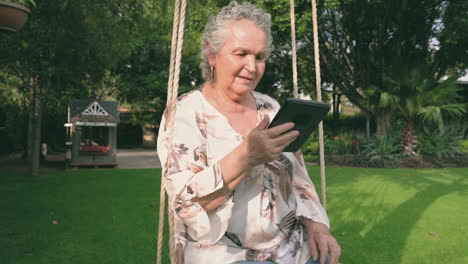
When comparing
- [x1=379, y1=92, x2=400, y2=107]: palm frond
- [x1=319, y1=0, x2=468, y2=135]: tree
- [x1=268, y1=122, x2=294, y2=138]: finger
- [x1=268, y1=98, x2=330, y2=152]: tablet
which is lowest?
[x1=268, y1=122, x2=294, y2=138]: finger

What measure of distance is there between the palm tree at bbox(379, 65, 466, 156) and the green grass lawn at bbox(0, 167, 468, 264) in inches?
145

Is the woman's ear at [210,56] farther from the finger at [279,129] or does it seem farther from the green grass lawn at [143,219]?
the green grass lawn at [143,219]

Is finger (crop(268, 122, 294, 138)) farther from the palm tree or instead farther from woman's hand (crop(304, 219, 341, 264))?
the palm tree

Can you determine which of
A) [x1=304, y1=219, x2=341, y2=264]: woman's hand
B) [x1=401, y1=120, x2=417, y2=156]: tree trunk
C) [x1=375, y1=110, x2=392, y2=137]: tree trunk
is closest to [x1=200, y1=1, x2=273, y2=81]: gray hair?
[x1=304, y1=219, x2=341, y2=264]: woman's hand

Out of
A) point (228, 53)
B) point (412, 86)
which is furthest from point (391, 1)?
point (228, 53)

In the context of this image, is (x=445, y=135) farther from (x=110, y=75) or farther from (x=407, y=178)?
→ (x=110, y=75)

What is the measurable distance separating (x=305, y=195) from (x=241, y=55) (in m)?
0.74

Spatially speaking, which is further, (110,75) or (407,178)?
(110,75)

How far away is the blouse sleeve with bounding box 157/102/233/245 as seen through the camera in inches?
57.7

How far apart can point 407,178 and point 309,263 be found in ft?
30.2

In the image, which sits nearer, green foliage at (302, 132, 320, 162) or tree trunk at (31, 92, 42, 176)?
tree trunk at (31, 92, 42, 176)

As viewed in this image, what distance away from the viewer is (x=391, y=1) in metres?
14.4

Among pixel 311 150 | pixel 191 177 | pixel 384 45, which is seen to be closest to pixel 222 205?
pixel 191 177

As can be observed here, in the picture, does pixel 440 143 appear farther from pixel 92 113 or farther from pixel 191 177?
pixel 191 177
